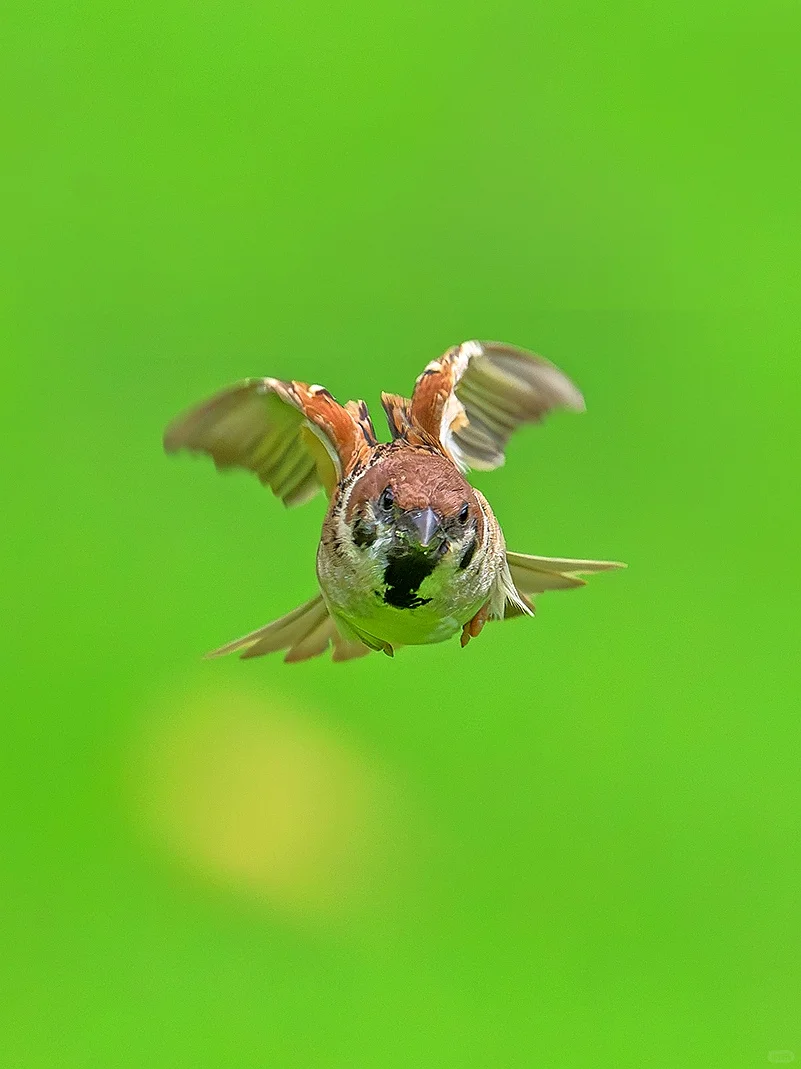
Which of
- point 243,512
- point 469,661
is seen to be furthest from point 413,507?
point 243,512

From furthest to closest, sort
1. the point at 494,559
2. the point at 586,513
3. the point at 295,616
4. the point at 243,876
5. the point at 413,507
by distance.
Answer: the point at 586,513 → the point at 243,876 → the point at 295,616 → the point at 494,559 → the point at 413,507

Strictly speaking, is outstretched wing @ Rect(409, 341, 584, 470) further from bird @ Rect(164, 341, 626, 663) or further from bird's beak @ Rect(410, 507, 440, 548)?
bird's beak @ Rect(410, 507, 440, 548)

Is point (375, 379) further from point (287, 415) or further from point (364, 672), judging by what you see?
point (287, 415)

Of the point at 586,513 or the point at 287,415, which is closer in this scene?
the point at 287,415

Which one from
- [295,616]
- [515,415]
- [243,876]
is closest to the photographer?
[295,616]

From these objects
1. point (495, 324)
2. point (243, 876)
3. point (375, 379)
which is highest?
point (495, 324)

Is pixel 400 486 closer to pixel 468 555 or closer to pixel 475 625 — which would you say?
pixel 468 555

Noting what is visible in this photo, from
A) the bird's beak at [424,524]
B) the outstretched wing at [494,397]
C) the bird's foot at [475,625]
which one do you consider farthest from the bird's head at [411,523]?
the outstretched wing at [494,397]

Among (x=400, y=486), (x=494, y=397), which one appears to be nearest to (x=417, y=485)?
(x=400, y=486)
